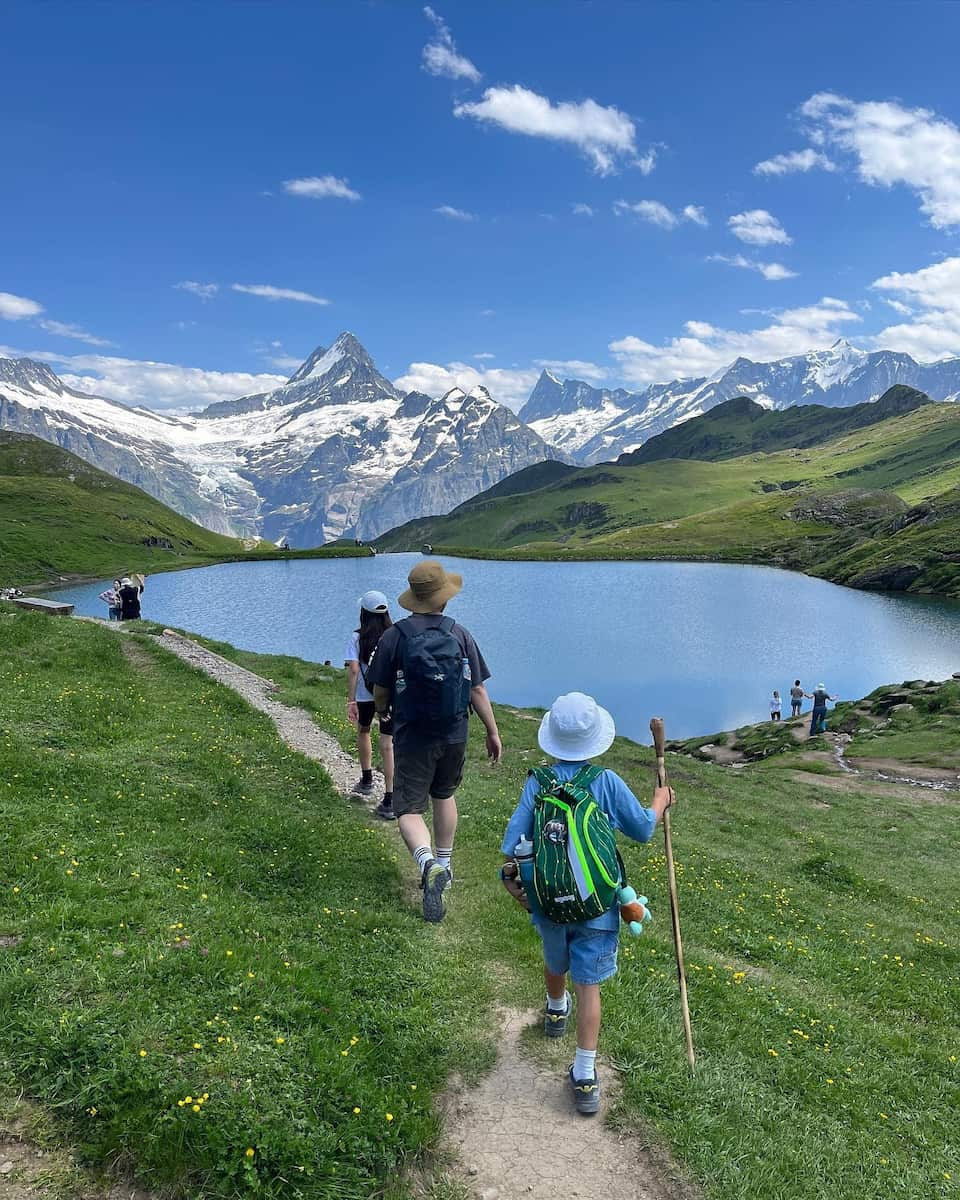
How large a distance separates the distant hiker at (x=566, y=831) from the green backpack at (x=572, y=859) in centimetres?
6

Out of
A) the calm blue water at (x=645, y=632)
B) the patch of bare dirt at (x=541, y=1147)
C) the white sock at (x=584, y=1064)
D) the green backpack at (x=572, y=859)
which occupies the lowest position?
the calm blue water at (x=645, y=632)

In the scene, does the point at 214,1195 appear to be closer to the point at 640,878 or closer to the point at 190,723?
the point at 640,878

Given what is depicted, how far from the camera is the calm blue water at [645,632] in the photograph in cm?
6619

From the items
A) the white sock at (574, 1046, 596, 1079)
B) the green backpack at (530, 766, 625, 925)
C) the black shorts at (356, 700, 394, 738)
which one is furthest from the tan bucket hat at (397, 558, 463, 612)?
the white sock at (574, 1046, 596, 1079)

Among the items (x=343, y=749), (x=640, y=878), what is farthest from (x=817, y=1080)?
(x=343, y=749)

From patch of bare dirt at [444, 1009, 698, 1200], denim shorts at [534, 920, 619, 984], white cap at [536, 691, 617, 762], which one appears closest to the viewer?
patch of bare dirt at [444, 1009, 698, 1200]

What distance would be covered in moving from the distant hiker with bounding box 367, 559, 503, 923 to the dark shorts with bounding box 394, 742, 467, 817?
15mm

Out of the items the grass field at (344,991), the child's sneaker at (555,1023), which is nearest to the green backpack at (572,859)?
the child's sneaker at (555,1023)

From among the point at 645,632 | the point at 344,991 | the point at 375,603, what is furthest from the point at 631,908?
the point at 645,632

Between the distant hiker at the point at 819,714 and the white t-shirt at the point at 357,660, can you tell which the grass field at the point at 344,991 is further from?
the distant hiker at the point at 819,714

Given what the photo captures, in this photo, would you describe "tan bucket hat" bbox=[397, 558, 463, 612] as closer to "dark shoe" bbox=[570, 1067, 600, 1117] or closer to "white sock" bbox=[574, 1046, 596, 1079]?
"white sock" bbox=[574, 1046, 596, 1079]

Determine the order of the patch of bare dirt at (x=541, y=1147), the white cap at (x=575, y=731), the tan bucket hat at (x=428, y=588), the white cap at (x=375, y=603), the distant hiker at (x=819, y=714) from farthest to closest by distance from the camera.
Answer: the distant hiker at (x=819, y=714) < the white cap at (x=375, y=603) < the tan bucket hat at (x=428, y=588) < the white cap at (x=575, y=731) < the patch of bare dirt at (x=541, y=1147)

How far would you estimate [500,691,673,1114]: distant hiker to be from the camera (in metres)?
7.50

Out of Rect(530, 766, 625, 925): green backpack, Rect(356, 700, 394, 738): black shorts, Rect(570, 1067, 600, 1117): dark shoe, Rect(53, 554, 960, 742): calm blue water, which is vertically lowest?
Rect(53, 554, 960, 742): calm blue water
